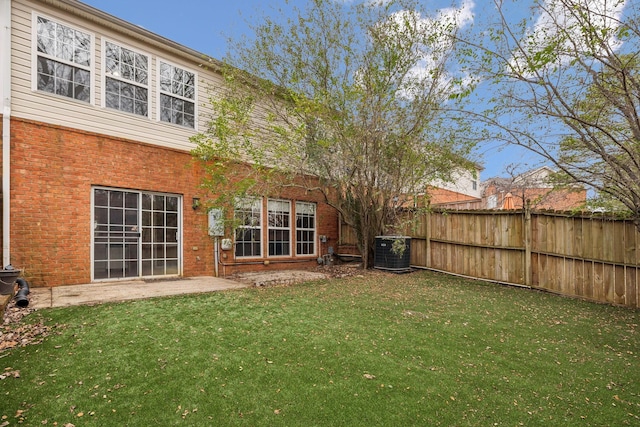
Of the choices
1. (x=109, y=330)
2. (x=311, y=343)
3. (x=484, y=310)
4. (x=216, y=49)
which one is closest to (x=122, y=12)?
(x=216, y=49)

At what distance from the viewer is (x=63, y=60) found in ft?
21.9

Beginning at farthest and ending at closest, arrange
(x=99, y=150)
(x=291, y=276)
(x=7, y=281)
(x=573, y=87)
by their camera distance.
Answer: (x=291, y=276)
(x=99, y=150)
(x=7, y=281)
(x=573, y=87)

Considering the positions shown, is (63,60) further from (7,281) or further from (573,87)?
(573,87)

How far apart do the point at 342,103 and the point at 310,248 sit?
5.29 m

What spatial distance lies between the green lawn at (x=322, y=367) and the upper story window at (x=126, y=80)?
4.70 metres

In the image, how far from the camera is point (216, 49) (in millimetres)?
8688

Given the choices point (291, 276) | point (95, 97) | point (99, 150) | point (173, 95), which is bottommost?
point (291, 276)

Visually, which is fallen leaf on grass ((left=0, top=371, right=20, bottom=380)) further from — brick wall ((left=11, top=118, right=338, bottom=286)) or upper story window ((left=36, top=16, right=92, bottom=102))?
upper story window ((left=36, top=16, right=92, bottom=102))

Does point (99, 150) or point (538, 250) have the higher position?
point (99, 150)

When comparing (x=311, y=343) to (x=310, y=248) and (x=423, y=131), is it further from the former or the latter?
(x=310, y=248)

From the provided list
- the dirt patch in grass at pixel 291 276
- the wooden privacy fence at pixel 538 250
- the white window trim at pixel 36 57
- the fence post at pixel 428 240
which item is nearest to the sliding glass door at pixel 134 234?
the dirt patch in grass at pixel 291 276

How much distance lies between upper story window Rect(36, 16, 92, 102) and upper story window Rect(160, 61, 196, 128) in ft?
5.13

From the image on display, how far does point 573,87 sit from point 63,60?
29.9ft

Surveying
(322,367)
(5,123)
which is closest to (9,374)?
(322,367)
